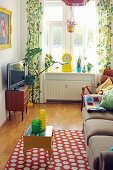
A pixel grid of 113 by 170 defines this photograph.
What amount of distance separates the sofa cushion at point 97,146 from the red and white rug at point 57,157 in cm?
48

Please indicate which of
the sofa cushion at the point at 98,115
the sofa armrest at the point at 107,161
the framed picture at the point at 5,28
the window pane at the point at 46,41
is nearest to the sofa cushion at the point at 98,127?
the sofa cushion at the point at 98,115

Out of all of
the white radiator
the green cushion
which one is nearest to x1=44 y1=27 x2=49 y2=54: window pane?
the white radiator

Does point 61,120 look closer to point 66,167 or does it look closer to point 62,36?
point 66,167

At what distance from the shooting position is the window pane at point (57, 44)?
625cm

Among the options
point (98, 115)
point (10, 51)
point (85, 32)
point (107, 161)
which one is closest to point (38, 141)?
point (98, 115)

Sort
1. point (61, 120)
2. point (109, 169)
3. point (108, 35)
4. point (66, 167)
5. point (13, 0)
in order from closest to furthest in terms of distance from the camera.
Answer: point (109, 169) → point (66, 167) → point (61, 120) → point (13, 0) → point (108, 35)

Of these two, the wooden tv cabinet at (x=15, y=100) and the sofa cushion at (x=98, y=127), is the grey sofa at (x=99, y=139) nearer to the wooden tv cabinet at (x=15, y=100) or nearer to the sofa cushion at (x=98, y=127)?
the sofa cushion at (x=98, y=127)

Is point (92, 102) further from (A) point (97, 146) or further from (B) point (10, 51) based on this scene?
(B) point (10, 51)

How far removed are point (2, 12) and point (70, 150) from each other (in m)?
2.68

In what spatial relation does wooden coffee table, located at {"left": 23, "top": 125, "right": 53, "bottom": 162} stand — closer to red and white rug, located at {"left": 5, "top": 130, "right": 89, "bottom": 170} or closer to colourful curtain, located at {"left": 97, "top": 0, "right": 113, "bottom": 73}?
red and white rug, located at {"left": 5, "top": 130, "right": 89, "bottom": 170}

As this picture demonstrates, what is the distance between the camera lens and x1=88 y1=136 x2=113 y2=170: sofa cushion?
8.09 feet

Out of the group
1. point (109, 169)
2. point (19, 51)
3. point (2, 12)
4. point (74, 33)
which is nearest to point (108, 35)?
point (74, 33)

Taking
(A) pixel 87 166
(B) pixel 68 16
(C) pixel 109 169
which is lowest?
(A) pixel 87 166

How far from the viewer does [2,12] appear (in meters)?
4.45
